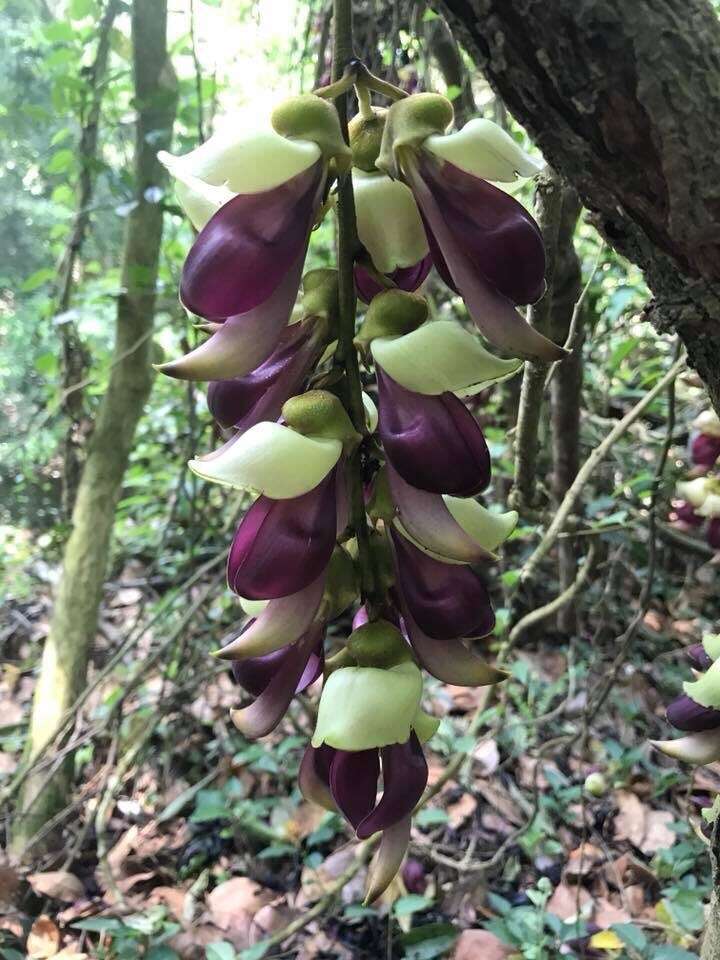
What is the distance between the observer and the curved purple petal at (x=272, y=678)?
578 millimetres

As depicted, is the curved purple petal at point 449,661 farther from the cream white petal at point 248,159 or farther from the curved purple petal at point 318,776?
the cream white petal at point 248,159

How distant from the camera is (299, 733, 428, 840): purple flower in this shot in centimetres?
54

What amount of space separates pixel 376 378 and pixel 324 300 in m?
0.08

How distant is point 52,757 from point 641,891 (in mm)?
1394

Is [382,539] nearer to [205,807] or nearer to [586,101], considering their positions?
[586,101]

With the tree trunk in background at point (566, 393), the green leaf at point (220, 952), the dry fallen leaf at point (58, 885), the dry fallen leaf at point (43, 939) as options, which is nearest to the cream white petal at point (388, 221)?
the tree trunk in background at point (566, 393)

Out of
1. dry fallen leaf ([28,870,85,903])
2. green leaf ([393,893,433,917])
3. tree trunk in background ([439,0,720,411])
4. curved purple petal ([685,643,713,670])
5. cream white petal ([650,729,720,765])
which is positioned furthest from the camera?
dry fallen leaf ([28,870,85,903])

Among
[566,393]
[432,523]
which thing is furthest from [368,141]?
[566,393]

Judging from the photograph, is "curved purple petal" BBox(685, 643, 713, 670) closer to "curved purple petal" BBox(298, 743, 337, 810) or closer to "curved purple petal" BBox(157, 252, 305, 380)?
"curved purple petal" BBox(298, 743, 337, 810)

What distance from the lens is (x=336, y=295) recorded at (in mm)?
558

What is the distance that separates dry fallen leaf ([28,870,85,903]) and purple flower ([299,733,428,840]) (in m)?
1.41

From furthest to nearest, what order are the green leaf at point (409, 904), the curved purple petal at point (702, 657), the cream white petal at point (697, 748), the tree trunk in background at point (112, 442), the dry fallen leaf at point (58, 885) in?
the tree trunk in background at point (112, 442) < the dry fallen leaf at point (58, 885) < the green leaf at point (409, 904) < the curved purple petal at point (702, 657) < the cream white petal at point (697, 748)

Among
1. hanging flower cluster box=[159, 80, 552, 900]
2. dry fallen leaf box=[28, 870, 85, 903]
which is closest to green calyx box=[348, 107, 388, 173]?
hanging flower cluster box=[159, 80, 552, 900]

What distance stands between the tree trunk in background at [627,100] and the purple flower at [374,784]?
0.41m
